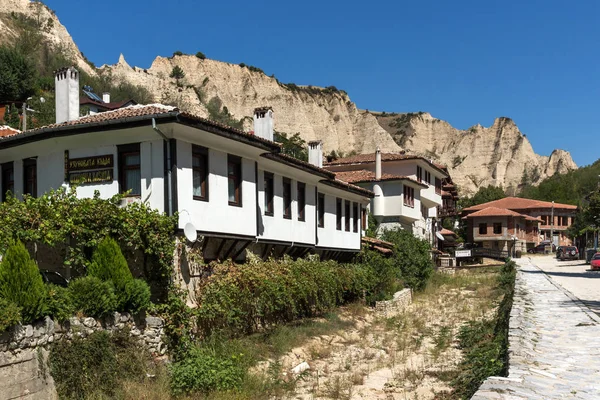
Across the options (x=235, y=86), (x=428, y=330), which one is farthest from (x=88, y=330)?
(x=235, y=86)

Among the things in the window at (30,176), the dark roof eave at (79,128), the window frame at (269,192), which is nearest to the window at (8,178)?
the window at (30,176)

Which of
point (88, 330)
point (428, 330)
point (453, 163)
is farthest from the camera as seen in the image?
point (453, 163)

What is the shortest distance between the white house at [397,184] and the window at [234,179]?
22102 mm

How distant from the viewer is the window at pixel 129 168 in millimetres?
15711

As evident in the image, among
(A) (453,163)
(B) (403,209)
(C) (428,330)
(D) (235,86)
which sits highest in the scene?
(D) (235,86)

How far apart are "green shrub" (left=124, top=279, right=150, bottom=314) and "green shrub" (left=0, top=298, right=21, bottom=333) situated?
296 centimetres

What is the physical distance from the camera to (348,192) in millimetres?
28984

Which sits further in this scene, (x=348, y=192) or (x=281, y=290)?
(x=348, y=192)

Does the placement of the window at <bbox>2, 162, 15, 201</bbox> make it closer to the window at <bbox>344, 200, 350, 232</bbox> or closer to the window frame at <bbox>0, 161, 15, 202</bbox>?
the window frame at <bbox>0, 161, 15, 202</bbox>

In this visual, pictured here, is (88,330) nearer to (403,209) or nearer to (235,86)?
(403,209)

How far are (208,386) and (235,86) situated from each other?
95.7 meters

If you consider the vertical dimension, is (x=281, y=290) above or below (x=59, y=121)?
below

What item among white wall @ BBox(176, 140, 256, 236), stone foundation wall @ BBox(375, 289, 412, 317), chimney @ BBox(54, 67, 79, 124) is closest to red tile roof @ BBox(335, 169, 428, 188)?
stone foundation wall @ BBox(375, 289, 412, 317)

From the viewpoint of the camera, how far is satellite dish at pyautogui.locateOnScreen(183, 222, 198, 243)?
49.6 feet
